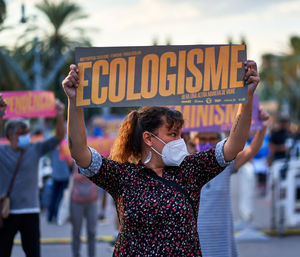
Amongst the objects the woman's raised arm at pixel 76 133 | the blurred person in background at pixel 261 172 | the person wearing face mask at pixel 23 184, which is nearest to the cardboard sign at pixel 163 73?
the woman's raised arm at pixel 76 133

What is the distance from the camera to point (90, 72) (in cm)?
284

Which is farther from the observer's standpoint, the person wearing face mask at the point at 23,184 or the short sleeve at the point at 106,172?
the person wearing face mask at the point at 23,184

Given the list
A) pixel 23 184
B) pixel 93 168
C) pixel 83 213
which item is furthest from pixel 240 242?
pixel 93 168

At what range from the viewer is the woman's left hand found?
2783 mm

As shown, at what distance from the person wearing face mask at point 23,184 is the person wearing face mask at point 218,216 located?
165 cm

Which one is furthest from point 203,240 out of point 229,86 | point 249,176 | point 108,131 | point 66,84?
point 108,131

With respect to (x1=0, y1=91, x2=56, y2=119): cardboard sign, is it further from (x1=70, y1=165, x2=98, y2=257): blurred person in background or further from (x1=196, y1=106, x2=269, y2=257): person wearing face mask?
(x1=196, y1=106, x2=269, y2=257): person wearing face mask

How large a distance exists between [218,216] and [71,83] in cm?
183

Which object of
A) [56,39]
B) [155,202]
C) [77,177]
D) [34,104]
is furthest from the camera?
[56,39]

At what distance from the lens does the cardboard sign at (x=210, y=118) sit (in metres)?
4.52

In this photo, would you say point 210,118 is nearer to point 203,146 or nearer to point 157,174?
point 203,146

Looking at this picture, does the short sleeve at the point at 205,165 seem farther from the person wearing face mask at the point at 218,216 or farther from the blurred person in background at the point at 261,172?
the blurred person in background at the point at 261,172

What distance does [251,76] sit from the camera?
9.12 ft

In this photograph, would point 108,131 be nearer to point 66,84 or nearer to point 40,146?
point 40,146
